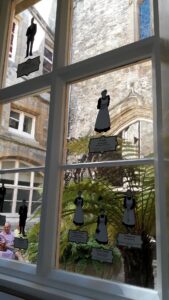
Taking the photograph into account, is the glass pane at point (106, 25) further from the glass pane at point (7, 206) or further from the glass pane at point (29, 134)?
the glass pane at point (7, 206)

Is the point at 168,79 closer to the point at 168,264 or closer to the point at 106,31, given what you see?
the point at 106,31

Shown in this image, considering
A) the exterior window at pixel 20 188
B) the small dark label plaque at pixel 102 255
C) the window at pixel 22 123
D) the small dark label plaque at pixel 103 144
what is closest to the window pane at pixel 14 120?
the window at pixel 22 123

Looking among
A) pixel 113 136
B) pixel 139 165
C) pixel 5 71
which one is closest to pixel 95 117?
pixel 113 136

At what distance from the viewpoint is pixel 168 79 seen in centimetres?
108

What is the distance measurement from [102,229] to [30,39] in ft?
4.25

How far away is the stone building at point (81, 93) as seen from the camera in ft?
4.05

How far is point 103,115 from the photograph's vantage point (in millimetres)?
1286

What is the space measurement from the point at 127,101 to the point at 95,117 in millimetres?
171

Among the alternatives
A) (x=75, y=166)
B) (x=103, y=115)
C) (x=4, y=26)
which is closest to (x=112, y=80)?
(x=103, y=115)

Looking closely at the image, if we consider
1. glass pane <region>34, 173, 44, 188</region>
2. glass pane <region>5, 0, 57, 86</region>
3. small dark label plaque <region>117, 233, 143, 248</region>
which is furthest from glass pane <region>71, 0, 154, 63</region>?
small dark label plaque <region>117, 233, 143, 248</region>

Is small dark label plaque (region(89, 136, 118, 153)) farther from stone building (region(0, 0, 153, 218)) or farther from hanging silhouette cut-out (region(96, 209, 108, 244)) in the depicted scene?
hanging silhouette cut-out (region(96, 209, 108, 244))

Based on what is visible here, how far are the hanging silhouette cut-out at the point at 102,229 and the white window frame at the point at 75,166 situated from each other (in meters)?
0.16

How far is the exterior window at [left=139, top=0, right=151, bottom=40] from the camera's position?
129cm

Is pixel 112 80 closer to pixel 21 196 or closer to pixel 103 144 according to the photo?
pixel 103 144
